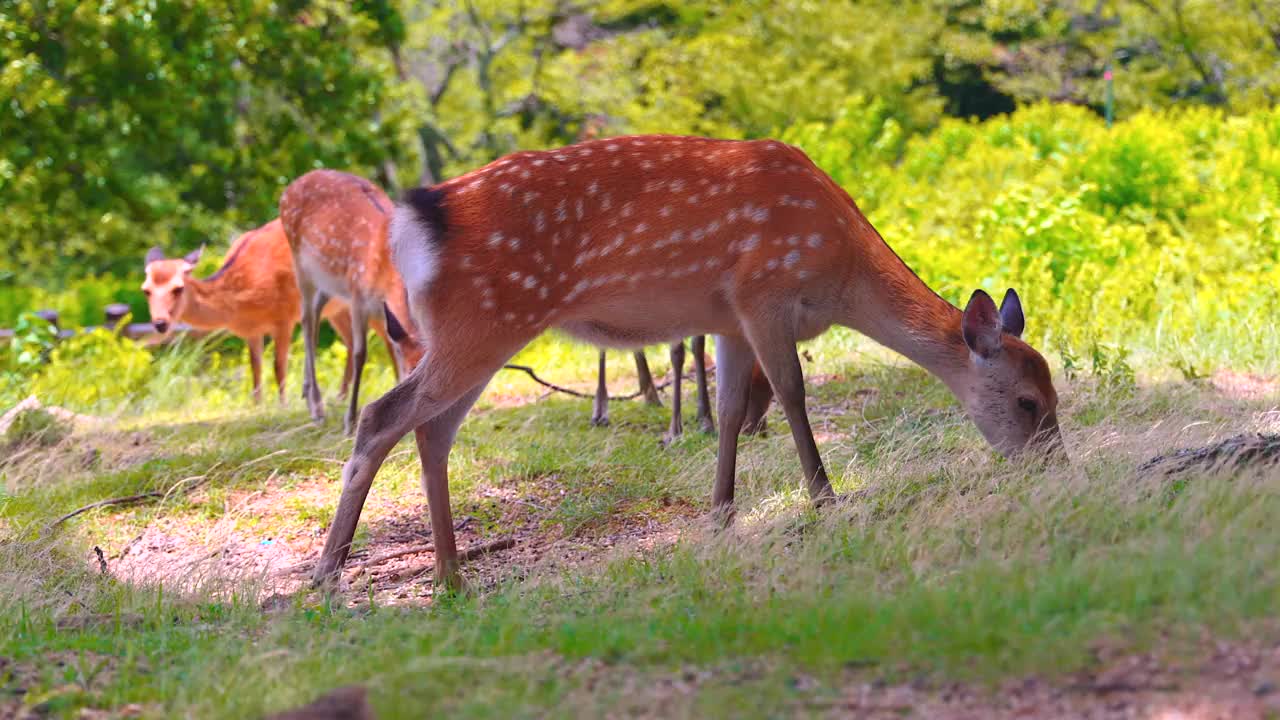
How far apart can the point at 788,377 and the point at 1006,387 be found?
885 millimetres

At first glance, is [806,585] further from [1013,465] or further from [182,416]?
[182,416]

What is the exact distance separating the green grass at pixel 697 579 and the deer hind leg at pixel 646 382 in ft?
3.29

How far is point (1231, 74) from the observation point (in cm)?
1983

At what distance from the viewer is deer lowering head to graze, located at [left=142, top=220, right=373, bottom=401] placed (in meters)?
10.7

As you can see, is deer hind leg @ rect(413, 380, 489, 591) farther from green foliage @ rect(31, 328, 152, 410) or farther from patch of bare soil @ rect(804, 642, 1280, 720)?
green foliage @ rect(31, 328, 152, 410)

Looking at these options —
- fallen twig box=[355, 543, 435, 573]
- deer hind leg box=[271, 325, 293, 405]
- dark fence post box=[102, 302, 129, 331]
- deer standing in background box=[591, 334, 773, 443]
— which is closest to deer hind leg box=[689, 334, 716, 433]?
deer standing in background box=[591, 334, 773, 443]

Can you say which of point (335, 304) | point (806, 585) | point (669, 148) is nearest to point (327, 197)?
point (335, 304)

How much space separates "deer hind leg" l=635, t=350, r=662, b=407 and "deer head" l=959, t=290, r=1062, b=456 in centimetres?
307

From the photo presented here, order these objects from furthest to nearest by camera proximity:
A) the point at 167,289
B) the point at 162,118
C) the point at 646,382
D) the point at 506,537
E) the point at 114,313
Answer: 1. the point at 162,118
2. the point at 114,313
3. the point at 167,289
4. the point at 646,382
5. the point at 506,537

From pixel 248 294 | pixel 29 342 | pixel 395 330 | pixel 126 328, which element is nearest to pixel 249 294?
pixel 248 294

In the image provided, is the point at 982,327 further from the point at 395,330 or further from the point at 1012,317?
the point at 395,330

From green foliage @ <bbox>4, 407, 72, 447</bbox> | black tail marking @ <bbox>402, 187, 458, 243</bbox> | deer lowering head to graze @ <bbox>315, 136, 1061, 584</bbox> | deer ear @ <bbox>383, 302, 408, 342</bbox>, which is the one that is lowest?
green foliage @ <bbox>4, 407, 72, 447</bbox>

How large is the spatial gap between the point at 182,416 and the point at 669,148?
5.47 meters

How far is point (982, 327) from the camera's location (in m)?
5.45
